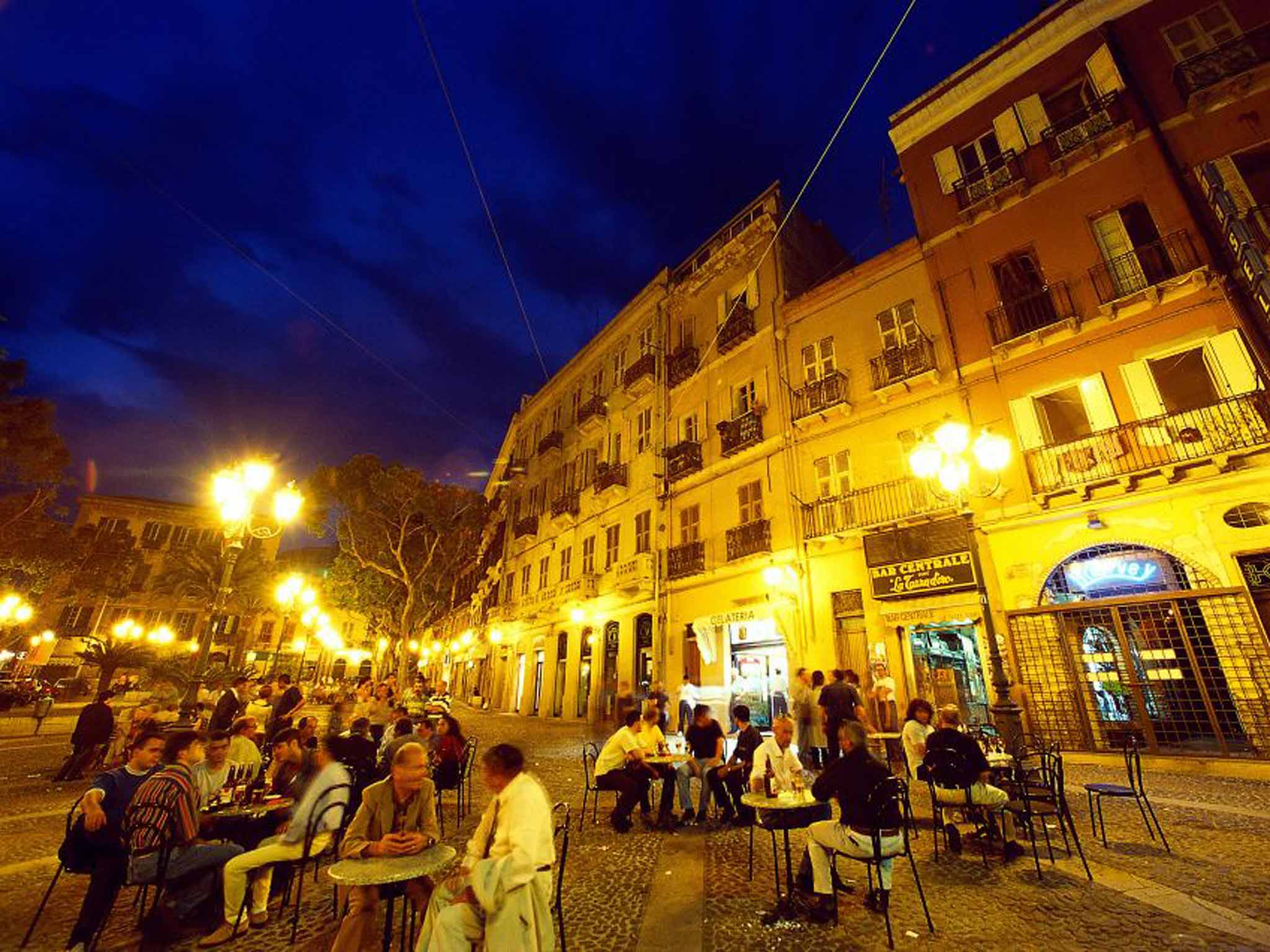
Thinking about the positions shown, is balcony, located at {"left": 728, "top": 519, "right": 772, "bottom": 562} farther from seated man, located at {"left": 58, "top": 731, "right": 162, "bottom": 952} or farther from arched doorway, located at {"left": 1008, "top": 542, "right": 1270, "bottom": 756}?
seated man, located at {"left": 58, "top": 731, "right": 162, "bottom": 952}

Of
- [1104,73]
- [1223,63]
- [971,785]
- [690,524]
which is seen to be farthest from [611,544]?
[1223,63]

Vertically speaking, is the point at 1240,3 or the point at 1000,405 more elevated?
the point at 1240,3

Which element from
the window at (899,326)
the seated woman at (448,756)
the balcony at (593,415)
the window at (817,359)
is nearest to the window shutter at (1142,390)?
the window at (899,326)

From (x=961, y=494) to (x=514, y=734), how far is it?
14.0 metres

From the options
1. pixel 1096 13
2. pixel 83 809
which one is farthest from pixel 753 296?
pixel 83 809

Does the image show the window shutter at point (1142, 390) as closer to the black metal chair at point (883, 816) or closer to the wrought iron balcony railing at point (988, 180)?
the wrought iron balcony railing at point (988, 180)

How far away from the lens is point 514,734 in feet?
53.0

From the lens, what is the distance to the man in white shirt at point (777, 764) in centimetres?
540

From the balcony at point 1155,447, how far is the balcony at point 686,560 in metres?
8.47

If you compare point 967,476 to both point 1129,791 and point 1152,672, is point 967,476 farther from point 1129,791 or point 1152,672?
point 1152,672

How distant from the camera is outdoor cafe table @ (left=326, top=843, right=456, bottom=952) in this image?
2969mm

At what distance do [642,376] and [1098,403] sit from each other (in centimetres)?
1349

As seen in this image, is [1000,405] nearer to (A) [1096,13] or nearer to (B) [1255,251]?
(B) [1255,251]

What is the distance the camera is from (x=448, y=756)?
25.4 ft
